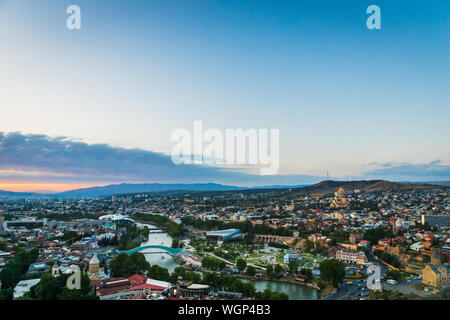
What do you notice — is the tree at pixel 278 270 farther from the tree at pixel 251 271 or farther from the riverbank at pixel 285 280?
the tree at pixel 251 271

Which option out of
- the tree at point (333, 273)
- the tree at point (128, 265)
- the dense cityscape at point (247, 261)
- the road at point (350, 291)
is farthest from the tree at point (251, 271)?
the tree at point (128, 265)

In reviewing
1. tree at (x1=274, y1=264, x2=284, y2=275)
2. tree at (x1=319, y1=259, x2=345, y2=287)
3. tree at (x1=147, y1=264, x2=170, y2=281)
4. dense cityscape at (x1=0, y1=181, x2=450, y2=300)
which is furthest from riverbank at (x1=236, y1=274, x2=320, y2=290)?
tree at (x1=147, y1=264, x2=170, y2=281)

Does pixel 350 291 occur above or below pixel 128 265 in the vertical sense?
below

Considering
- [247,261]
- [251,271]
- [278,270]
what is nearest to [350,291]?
[278,270]

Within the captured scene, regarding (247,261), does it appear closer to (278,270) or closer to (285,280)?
(278,270)

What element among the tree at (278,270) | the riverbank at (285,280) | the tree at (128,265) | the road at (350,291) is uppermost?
the tree at (128,265)

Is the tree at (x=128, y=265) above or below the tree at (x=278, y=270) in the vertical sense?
above

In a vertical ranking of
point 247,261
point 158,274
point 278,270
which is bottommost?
point 247,261

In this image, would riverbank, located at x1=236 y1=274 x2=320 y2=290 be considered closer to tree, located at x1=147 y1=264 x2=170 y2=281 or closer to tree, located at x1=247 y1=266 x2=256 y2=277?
tree, located at x1=247 y1=266 x2=256 y2=277
